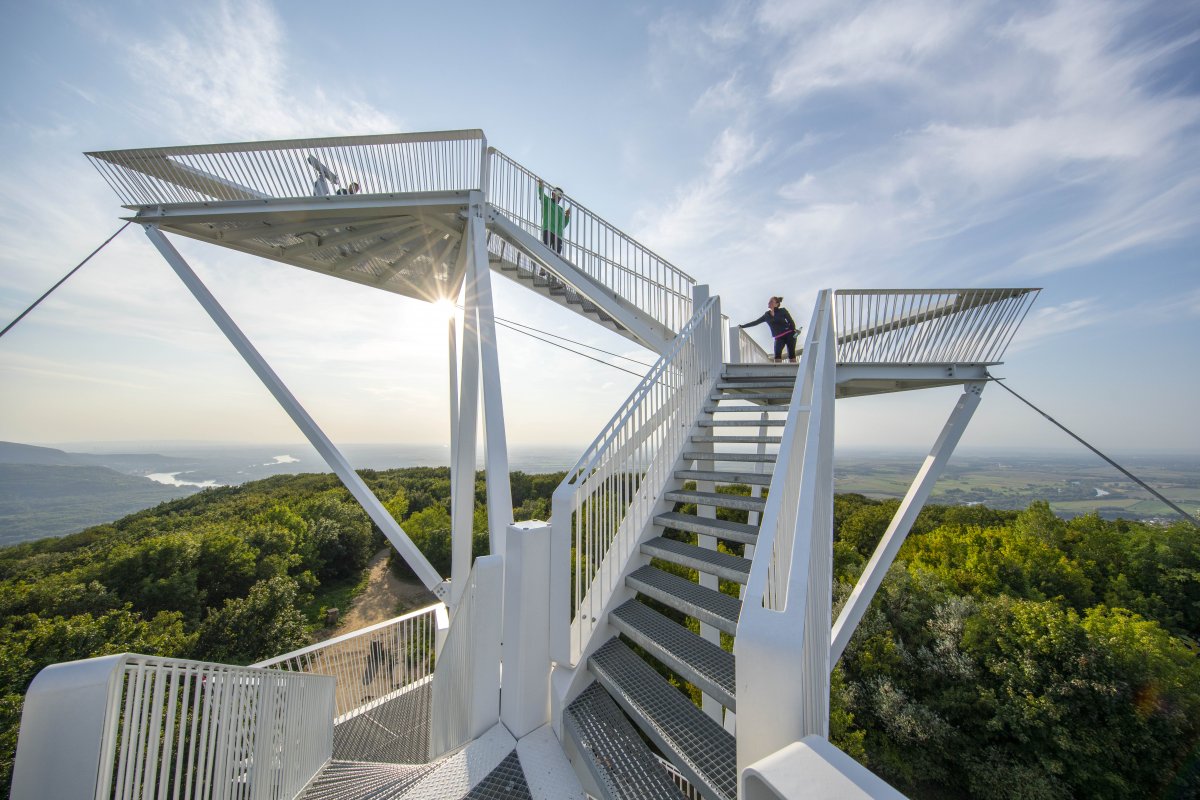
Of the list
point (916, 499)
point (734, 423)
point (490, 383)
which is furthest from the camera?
point (916, 499)

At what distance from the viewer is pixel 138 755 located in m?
1.67

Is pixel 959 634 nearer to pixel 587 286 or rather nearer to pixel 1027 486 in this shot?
pixel 587 286

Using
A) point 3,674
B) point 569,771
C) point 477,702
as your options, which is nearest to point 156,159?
point 477,702

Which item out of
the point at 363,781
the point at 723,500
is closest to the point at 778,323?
the point at 723,500

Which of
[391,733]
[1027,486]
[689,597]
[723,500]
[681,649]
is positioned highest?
[723,500]

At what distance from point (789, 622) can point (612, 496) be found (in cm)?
235

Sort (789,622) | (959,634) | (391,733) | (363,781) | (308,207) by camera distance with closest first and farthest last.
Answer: (789,622) → (363,781) → (308,207) → (391,733) → (959,634)

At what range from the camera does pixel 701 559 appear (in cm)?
312

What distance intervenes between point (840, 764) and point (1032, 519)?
82.6 feet

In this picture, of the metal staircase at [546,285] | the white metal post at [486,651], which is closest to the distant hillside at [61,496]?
the metal staircase at [546,285]

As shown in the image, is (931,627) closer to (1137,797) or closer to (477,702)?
(1137,797)

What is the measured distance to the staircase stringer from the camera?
6070 mm

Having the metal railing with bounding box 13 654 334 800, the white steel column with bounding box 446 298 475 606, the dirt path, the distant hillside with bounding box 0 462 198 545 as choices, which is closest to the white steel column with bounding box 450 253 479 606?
the white steel column with bounding box 446 298 475 606

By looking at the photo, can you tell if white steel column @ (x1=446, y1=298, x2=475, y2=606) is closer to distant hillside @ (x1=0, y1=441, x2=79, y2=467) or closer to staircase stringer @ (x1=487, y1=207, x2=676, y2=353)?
staircase stringer @ (x1=487, y1=207, x2=676, y2=353)
